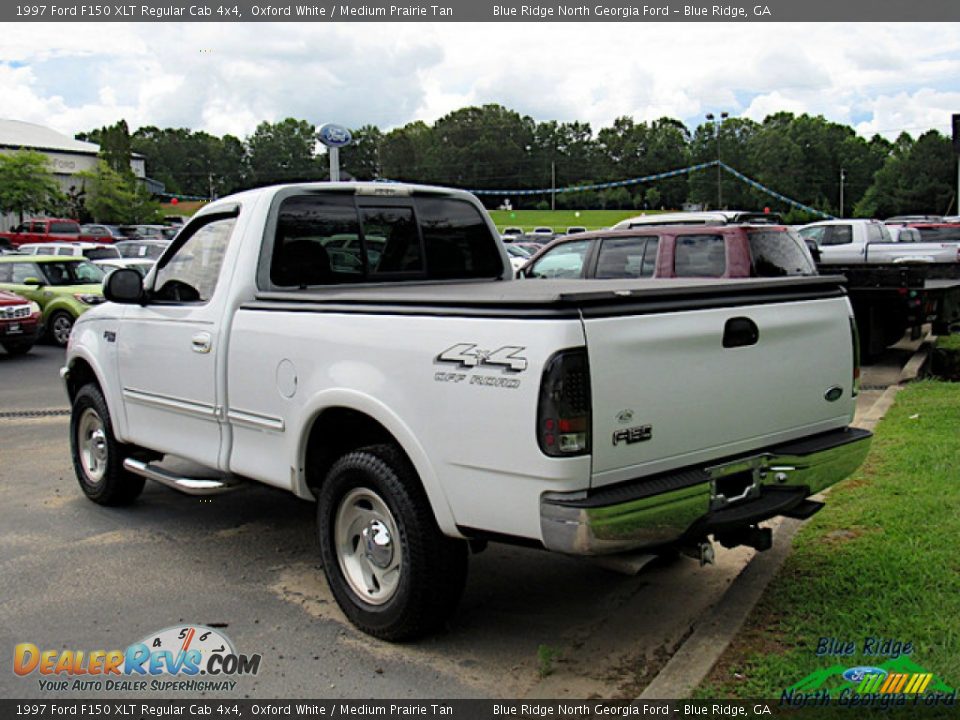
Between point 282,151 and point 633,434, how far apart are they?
389ft

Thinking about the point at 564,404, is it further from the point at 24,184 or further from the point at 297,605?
the point at 24,184

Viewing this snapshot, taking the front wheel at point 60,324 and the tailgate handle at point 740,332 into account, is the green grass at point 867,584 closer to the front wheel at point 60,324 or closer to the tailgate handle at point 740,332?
the tailgate handle at point 740,332

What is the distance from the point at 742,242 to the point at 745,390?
7.60 metres

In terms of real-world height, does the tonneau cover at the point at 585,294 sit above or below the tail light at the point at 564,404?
above

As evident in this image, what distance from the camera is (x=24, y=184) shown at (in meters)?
55.1

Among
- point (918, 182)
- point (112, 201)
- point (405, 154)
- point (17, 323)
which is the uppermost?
point (405, 154)

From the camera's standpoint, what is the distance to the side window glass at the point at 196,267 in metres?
5.56

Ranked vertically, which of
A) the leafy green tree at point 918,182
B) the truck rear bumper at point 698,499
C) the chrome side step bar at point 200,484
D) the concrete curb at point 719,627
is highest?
the leafy green tree at point 918,182

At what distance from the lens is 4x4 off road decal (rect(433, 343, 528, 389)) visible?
3576mm

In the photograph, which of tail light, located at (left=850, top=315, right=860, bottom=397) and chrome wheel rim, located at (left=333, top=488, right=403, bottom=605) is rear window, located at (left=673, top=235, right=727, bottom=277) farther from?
chrome wheel rim, located at (left=333, top=488, right=403, bottom=605)

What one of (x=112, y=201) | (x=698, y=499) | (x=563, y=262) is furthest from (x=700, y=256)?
(x=112, y=201)

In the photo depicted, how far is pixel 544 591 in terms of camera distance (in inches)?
201

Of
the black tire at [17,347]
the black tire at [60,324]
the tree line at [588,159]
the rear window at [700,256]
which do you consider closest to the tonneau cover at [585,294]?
the rear window at [700,256]

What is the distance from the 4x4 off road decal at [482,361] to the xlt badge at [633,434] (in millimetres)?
450
